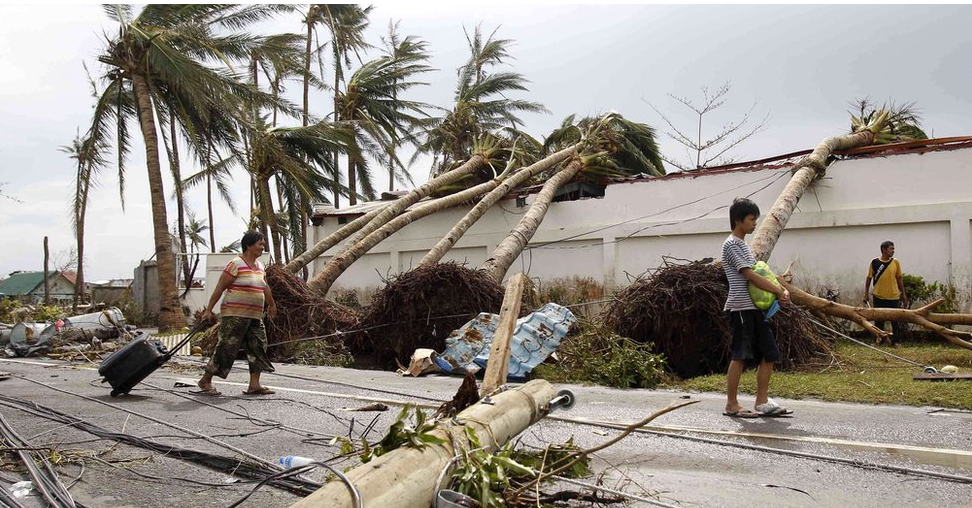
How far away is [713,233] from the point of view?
14070 millimetres

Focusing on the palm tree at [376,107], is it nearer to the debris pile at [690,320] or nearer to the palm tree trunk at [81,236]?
the palm tree trunk at [81,236]

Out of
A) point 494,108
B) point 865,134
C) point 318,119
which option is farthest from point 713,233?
point 494,108

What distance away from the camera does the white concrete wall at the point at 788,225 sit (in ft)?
39.6

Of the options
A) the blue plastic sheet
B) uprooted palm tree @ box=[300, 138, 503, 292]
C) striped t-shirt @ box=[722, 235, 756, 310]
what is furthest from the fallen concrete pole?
uprooted palm tree @ box=[300, 138, 503, 292]

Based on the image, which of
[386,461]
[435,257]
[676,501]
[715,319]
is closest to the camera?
[386,461]

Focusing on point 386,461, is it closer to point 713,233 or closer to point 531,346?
point 531,346

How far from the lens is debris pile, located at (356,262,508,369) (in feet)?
37.7

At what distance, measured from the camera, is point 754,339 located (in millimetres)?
5961

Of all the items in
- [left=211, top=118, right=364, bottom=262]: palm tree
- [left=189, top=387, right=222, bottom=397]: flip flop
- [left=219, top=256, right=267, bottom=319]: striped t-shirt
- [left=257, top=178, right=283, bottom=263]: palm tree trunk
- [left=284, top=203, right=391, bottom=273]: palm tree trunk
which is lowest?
[left=189, top=387, right=222, bottom=397]: flip flop

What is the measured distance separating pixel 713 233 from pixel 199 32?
1302 cm

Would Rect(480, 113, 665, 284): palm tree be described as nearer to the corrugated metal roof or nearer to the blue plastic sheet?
the blue plastic sheet

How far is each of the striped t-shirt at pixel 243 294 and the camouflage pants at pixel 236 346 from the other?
0.07 m

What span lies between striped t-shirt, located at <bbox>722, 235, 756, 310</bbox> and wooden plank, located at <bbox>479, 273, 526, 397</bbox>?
1738mm

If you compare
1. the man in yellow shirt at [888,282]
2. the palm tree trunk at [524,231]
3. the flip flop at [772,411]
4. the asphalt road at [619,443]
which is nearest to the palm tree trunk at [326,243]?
the palm tree trunk at [524,231]
